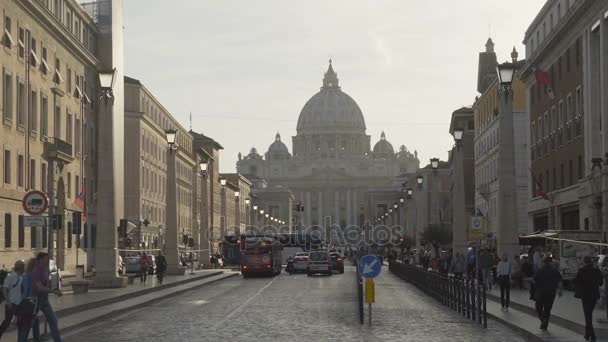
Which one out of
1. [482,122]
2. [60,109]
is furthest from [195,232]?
[482,122]

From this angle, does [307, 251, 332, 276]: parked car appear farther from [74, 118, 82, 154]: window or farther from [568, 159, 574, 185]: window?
[568, 159, 574, 185]: window

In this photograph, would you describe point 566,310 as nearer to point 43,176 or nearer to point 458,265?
point 458,265

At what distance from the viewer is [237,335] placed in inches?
891

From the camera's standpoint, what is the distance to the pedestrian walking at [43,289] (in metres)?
19.3

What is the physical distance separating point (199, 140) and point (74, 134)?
8277cm

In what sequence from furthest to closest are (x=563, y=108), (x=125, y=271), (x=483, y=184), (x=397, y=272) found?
(x=483, y=184), (x=397, y=272), (x=125, y=271), (x=563, y=108)

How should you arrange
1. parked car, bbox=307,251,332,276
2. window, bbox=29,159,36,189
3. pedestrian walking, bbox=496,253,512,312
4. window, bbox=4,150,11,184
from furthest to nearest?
parked car, bbox=307,251,332,276, window, bbox=29,159,36,189, window, bbox=4,150,11,184, pedestrian walking, bbox=496,253,512,312

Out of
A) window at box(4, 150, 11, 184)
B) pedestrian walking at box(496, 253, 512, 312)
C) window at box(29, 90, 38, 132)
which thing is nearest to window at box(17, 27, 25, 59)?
window at box(29, 90, 38, 132)

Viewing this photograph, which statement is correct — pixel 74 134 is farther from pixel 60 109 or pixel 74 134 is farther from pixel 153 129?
pixel 153 129

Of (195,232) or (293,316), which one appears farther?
(195,232)

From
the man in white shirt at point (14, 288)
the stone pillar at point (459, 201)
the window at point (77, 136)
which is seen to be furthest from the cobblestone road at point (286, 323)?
the window at point (77, 136)

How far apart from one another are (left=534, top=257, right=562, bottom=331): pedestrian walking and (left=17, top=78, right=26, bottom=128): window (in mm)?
32072

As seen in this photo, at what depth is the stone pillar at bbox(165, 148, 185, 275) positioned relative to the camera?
58.0 m

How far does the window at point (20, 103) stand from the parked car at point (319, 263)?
27.0 meters
